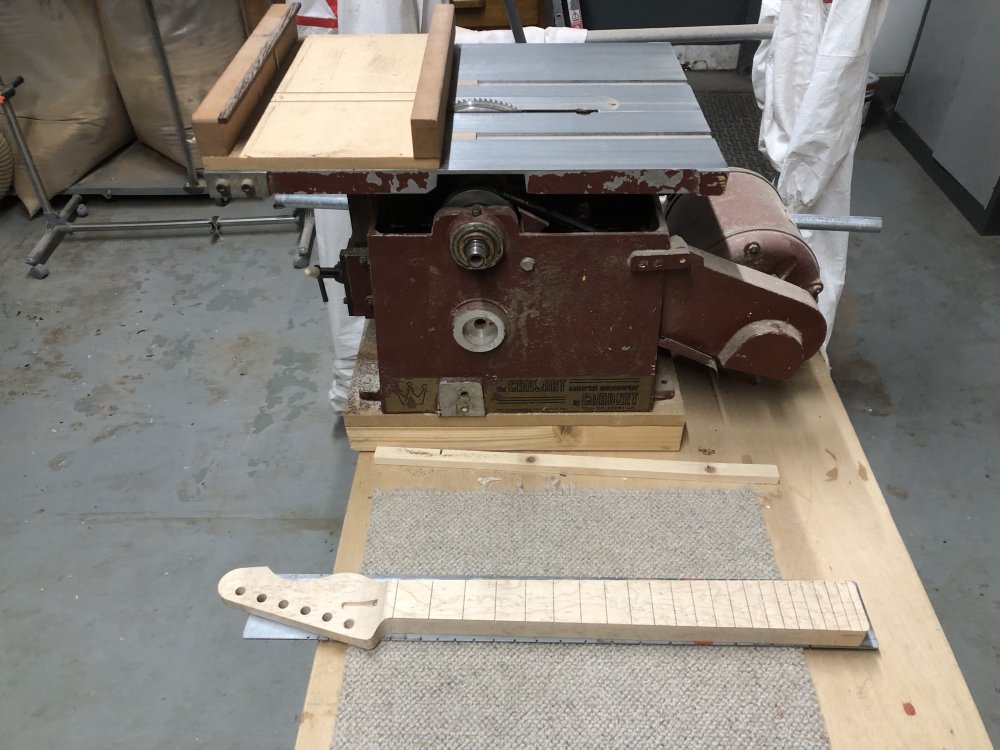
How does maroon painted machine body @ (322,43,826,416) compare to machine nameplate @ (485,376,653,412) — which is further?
machine nameplate @ (485,376,653,412)

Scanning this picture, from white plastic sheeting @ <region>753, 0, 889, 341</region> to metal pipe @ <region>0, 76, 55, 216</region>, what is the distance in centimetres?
229

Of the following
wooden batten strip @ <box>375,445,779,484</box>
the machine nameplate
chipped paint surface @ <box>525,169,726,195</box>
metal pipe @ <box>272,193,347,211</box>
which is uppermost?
chipped paint surface @ <box>525,169,726,195</box>

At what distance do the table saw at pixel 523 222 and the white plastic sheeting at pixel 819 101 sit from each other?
0.47m

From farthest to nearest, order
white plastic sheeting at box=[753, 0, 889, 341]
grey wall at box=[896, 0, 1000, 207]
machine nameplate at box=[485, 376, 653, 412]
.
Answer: grey wall at box=[896, 0, 1000, 207] → white plastic sheeting at box=[753, 0, 889, 341] → machine nameplate at box=[485, 376, 653, 412]

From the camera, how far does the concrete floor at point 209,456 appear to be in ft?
5.11

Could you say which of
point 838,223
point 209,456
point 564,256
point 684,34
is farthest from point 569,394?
point 209,456

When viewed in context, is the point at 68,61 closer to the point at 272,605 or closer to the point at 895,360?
→ the point at 272,605

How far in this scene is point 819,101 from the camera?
1457 millimetres

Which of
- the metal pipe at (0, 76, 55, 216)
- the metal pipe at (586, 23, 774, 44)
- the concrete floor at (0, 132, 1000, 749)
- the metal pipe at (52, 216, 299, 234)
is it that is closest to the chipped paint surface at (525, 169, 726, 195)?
the metal pipe at (586, 23, 774, 44)

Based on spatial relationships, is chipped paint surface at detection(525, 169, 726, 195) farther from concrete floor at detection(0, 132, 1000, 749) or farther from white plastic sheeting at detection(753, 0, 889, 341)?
concrete floor at detection(0, 132, 1000, 749)

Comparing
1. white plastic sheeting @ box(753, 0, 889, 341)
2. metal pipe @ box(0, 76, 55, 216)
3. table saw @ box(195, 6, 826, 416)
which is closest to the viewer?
table saw @ box(195, 6, 826, 416)

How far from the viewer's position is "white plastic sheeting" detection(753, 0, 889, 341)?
1.40 m

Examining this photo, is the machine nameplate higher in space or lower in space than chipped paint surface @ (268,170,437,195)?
lower

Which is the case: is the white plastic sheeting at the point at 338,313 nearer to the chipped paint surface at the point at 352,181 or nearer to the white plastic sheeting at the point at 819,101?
the chipped paint surface at the point at 352,181
